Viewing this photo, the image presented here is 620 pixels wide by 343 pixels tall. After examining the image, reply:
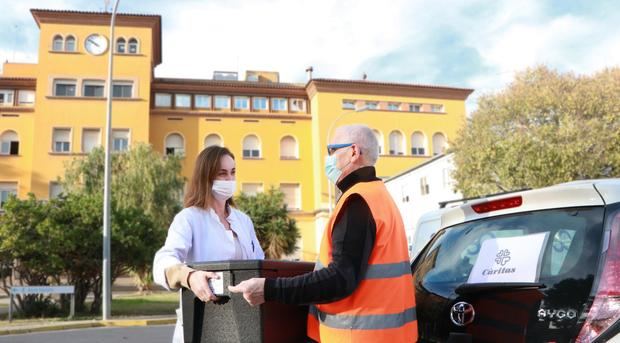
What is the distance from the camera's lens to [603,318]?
2.22 metres

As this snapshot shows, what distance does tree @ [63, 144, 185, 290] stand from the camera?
34.2 metres

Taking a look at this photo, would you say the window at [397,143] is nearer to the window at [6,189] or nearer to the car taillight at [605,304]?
the window at [6,189]

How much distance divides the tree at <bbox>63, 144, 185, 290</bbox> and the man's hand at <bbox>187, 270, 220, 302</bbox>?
31955 millimetres

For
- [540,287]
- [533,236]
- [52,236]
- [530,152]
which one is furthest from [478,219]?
[530,152]

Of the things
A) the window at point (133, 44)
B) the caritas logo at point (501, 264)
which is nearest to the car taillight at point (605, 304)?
the caritas logo at point (501, 264)

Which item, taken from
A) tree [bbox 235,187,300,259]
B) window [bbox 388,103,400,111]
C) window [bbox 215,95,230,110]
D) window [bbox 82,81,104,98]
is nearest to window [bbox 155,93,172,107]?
window [bbox 215,95,230,110]

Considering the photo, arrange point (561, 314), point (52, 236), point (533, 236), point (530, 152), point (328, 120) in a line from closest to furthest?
1. point (561, 314)
2. point (533, 236)
3. point (52, 236)
4. point (530, 152)
5. point (328, 120)

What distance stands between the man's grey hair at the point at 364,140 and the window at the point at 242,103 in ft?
150

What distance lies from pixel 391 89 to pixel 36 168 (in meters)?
29.6

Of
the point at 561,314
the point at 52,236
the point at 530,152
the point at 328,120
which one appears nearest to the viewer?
the point at 561,314

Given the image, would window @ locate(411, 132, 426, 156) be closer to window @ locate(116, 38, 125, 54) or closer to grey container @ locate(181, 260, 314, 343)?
window @ locate(116, 38, 125, 54)

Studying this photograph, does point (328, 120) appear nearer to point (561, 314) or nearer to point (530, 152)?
point (530, 152)

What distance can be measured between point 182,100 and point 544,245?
4583cm

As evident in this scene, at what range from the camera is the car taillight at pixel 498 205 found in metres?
3.00
